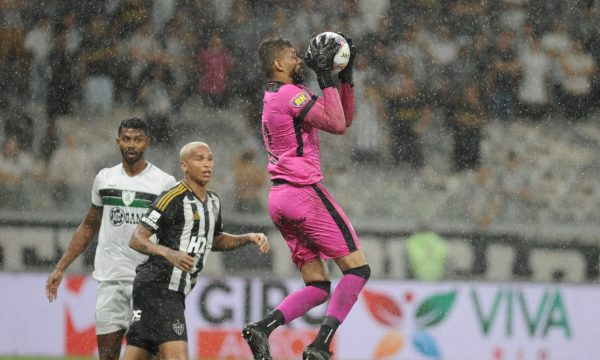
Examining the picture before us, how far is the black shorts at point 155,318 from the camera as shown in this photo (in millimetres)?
6289

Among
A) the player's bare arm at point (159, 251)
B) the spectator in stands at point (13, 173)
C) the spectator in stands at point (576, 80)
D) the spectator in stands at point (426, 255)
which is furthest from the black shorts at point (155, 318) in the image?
the spectator in stands at point (576, 80)

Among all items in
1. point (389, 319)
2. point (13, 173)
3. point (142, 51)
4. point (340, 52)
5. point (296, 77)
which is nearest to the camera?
point (340, 52)

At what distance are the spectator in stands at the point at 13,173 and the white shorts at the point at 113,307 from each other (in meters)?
4.46

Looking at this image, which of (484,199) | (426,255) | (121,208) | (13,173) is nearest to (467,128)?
(484,199)

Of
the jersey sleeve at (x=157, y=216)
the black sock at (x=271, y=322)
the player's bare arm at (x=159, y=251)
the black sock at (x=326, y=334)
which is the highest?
the jersey sleeve at (x=157, y=216)

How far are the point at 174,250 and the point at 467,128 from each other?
253 inches

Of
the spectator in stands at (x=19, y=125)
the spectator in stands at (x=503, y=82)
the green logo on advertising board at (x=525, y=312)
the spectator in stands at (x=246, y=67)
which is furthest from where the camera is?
the spectator in stands at (x=503, y=82)

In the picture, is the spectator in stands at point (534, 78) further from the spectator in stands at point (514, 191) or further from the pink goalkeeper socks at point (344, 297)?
the pink goalkeeper socks at point (344, 297)

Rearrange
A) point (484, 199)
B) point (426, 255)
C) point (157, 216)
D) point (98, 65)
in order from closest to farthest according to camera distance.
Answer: point (157, 216)
point (426, 255)
point (484, 199)
point (98, 65)

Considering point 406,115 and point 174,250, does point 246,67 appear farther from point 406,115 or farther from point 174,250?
point 174,250

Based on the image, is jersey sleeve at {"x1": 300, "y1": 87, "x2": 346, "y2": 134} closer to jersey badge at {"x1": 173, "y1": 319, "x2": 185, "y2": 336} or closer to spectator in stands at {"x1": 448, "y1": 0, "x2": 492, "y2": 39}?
jersey badge at {"x1": 173, "y1": 319, "x2": 185, "y2": 336}

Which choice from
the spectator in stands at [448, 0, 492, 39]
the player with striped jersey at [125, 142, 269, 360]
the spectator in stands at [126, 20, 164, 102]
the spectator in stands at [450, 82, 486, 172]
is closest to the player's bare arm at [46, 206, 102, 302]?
the player with striped jersey at [125, 142, 269, 360]

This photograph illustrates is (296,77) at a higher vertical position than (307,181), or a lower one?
higher

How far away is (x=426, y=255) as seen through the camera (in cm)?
1112
